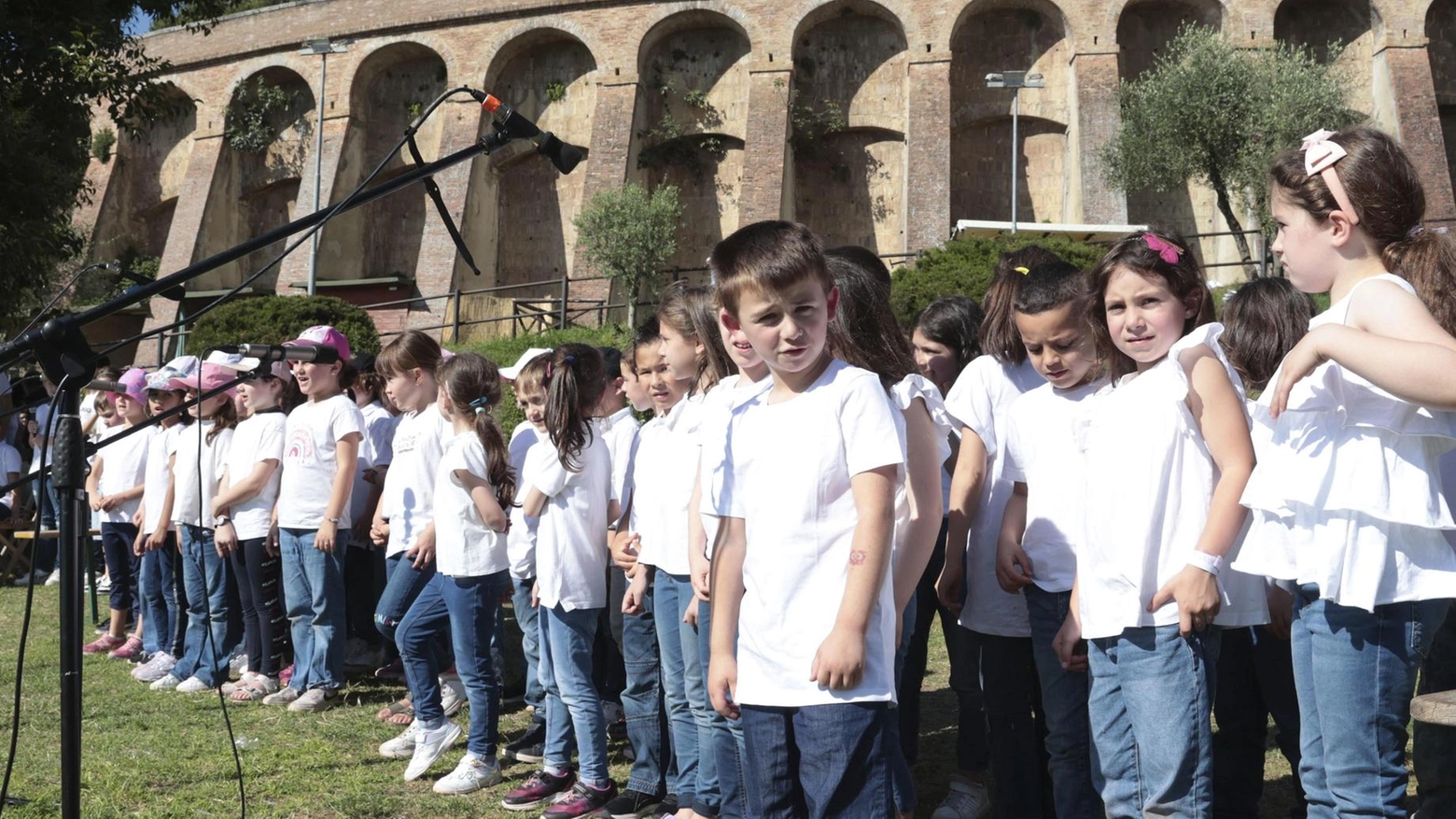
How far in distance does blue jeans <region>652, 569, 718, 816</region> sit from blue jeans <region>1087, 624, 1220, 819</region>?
5.03ft

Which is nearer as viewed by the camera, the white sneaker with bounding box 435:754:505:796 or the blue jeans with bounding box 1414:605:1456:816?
the blue jeans with bounding box 1414:605:1456:816

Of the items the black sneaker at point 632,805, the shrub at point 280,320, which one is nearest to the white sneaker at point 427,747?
the black sneaker at point 632,805

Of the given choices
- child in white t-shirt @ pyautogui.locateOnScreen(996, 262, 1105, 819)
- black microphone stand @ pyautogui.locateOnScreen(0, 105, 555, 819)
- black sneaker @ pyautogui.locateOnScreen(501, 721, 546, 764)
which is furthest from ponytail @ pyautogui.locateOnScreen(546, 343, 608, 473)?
black microphone stand @ pyautogui.locateOnScreen(0, 105, 555, 819)

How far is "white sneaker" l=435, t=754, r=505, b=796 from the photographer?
4.87 metres

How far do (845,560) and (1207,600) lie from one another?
890 mm

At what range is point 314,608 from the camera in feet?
21.3

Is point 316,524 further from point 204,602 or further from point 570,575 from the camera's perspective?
point 570,575

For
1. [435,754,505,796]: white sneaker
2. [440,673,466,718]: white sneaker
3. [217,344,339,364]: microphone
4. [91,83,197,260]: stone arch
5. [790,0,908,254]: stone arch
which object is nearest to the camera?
[217,344,339,364]: microphone

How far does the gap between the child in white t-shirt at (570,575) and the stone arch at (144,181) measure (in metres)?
34.9

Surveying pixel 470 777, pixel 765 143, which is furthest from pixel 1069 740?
pixel 765 143

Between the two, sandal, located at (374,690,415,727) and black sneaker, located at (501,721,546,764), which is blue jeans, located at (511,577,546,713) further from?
sandal, located at (374,690,415,727)

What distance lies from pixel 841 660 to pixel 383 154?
33025mm

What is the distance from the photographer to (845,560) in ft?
8.85

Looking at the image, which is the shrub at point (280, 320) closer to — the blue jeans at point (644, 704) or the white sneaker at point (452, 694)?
the white sneaker at point (452, 694)
